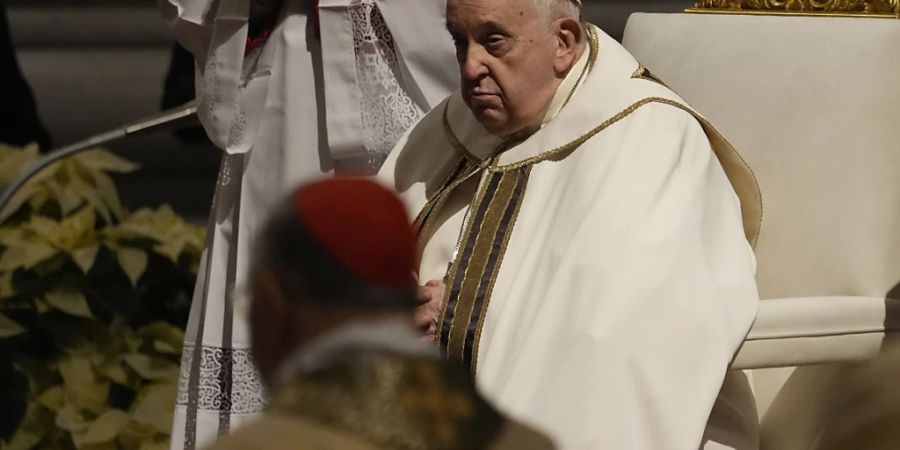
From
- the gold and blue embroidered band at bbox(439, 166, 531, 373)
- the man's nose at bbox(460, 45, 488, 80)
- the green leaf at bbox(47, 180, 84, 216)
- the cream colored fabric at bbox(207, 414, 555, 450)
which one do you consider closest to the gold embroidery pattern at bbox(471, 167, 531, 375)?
the gold and blue embroidered band at bbox(439, 166, 531, 373)

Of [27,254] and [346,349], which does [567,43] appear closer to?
[346,349]

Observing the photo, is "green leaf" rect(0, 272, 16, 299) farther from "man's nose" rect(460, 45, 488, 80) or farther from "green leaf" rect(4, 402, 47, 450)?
"man's nose" rect(460, 45, 488, 80)

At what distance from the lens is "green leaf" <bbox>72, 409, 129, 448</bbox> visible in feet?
12.7

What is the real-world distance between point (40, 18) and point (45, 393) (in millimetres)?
1325

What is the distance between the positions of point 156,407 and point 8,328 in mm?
431

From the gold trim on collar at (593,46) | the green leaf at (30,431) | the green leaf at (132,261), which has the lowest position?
the green leaf at (30,431)

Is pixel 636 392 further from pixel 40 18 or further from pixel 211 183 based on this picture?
pixel 40 18

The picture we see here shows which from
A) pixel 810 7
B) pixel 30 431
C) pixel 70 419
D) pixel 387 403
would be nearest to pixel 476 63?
pixel 810 7

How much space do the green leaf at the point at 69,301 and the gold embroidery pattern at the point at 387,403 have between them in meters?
2.80

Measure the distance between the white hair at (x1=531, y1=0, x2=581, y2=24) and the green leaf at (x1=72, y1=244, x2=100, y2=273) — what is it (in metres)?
1.74

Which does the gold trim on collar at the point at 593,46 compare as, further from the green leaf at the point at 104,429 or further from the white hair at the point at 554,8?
the green leaf at the point at 104,429

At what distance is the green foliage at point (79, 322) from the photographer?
3961 mm

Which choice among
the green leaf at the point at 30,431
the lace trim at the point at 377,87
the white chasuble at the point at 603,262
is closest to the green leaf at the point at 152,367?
the green leaf at the point at 30,431

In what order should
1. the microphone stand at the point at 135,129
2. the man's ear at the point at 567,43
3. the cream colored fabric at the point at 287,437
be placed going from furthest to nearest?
the microphone stand at the point at 135,129 → the man's ear at the point at 567,43 → the cream colored fabric at the point at 287,437
